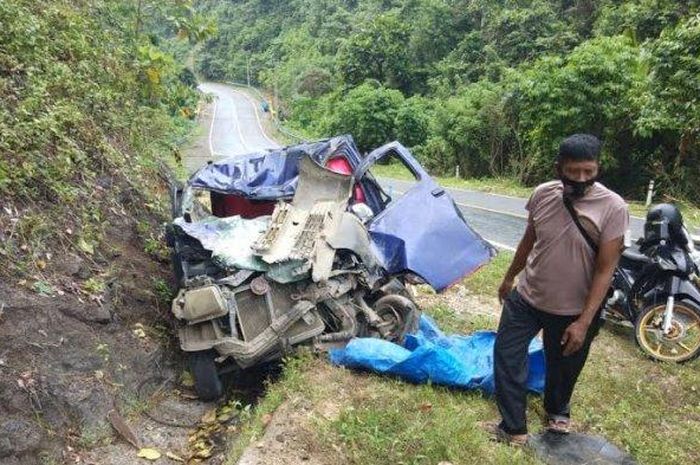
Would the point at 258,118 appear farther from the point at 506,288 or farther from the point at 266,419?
the point at 506,288

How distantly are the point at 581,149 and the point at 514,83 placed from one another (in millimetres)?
18413

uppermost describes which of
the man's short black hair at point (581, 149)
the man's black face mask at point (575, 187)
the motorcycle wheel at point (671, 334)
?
the man's short black hair at point (581, 149)

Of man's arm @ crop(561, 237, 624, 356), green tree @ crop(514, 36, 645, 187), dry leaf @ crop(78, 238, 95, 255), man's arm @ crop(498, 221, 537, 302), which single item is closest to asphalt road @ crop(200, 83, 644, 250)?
green tree @ crop(514, 36, 645, 187)

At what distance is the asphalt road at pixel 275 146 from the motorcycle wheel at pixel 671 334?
10.5ft

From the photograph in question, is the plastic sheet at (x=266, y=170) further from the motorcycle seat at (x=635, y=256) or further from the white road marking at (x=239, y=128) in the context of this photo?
the white road marking at (x=239, y=128)

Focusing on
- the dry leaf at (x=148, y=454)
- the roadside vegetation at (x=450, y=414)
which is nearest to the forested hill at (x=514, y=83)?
the roadside vegetation at (x=450, y=414)

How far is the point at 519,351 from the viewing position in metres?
3.20

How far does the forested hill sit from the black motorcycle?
8.00 meters

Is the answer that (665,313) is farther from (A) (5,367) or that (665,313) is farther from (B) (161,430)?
(A) (5,367)

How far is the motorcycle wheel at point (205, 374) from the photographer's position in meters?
4.40

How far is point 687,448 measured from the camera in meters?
3.64

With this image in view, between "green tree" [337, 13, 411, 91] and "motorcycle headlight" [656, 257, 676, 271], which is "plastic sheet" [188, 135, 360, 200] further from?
"green tree" [337, 13, 411, 91]

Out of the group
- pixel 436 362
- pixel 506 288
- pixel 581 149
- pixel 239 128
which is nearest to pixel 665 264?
pixel 506 288

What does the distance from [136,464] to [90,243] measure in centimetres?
204
